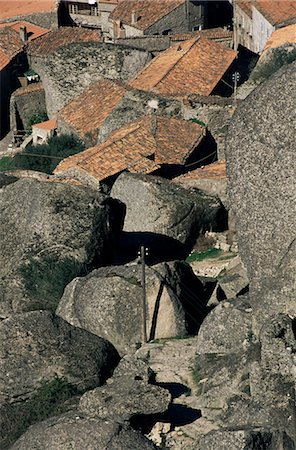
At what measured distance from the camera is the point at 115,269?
38.2 m

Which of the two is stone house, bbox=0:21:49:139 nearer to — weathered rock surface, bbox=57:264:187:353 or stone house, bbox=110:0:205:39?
stone house, bbox=110:0:205:39

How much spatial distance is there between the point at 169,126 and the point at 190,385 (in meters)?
16.4

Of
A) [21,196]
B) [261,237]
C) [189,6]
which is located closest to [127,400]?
[261,237]

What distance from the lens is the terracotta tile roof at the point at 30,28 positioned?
218 feet

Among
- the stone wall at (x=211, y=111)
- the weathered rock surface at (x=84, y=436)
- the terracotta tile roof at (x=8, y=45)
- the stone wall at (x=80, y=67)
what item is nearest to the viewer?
the weathered rock surface at (x=84, y=436)

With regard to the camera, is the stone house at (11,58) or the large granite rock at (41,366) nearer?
the large granite rock at (41,366)

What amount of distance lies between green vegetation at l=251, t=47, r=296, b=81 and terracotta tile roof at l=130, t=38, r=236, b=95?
4.40ft

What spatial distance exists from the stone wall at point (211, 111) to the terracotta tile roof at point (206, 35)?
9212mm

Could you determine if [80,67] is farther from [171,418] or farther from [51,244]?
[171,418]

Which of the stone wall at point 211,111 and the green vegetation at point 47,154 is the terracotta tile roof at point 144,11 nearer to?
the green vegetation at point 47,154

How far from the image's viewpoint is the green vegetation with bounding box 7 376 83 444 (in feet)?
113

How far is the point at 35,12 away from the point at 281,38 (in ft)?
48.9

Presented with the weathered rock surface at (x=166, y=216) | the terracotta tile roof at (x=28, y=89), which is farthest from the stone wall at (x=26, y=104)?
the weathered rock surface at (x=166, y=216)

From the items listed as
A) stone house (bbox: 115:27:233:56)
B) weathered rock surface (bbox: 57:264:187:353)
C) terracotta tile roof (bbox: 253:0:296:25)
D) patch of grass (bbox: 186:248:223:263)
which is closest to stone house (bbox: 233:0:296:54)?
terracotta tile roof (bbox: 253:0:296:25)
